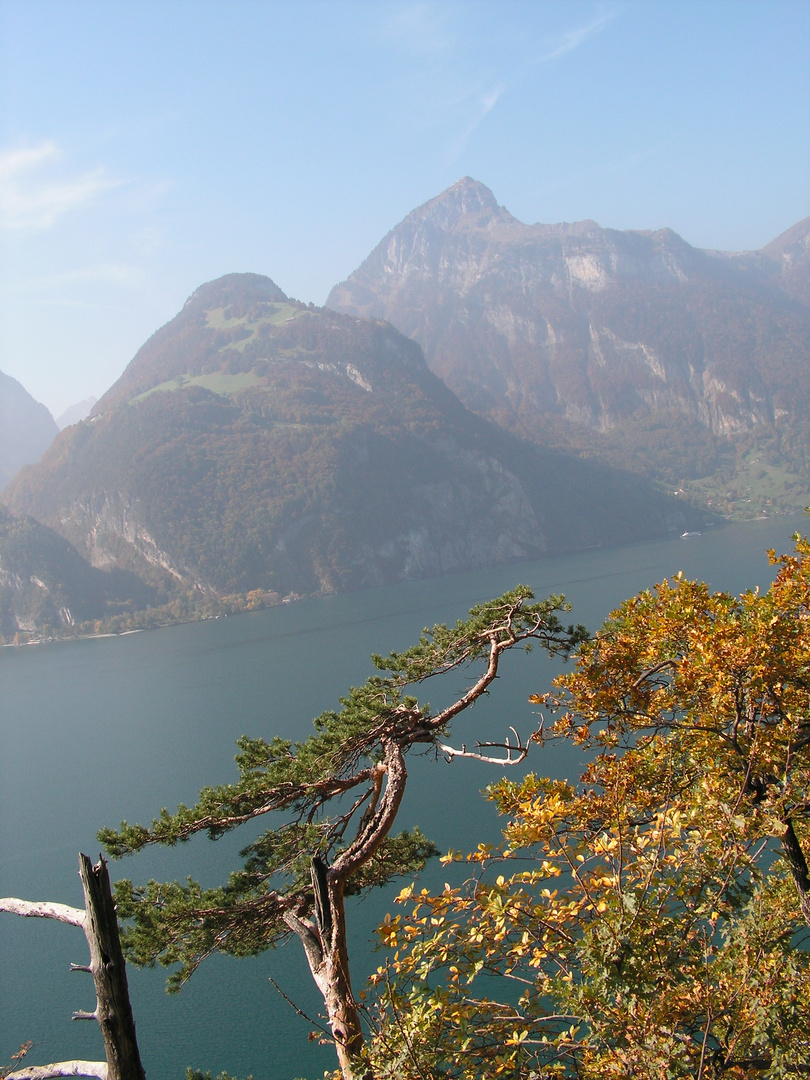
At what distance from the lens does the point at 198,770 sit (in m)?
36.5

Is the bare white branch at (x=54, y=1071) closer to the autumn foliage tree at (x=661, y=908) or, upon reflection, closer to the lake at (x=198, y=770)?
the autumn foliage tree at (x=661, y=908)

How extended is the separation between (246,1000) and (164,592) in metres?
136

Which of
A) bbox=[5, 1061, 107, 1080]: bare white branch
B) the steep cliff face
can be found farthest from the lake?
the steep cliff face

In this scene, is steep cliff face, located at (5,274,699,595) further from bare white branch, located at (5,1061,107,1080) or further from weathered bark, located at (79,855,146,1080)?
weathered bark, located at (79,855,146,1080)

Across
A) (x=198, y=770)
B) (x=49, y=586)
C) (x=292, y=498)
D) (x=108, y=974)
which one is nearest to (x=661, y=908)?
(x=108, y=974)

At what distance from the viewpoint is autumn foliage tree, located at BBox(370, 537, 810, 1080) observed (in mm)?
3730

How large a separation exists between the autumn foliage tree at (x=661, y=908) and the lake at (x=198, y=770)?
13120mm

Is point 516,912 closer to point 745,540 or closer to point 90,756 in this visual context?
point 90,756

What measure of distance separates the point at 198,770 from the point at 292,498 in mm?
128059

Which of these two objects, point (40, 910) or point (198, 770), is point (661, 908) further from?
point (198, 770)

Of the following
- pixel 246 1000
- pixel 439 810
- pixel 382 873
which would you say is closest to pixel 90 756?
pixel 439 810

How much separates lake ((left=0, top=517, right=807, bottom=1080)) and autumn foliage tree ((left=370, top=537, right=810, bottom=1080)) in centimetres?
1312

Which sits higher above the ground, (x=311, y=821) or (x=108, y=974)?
(x=108, y=974)

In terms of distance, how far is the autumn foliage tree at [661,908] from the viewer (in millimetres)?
3730
